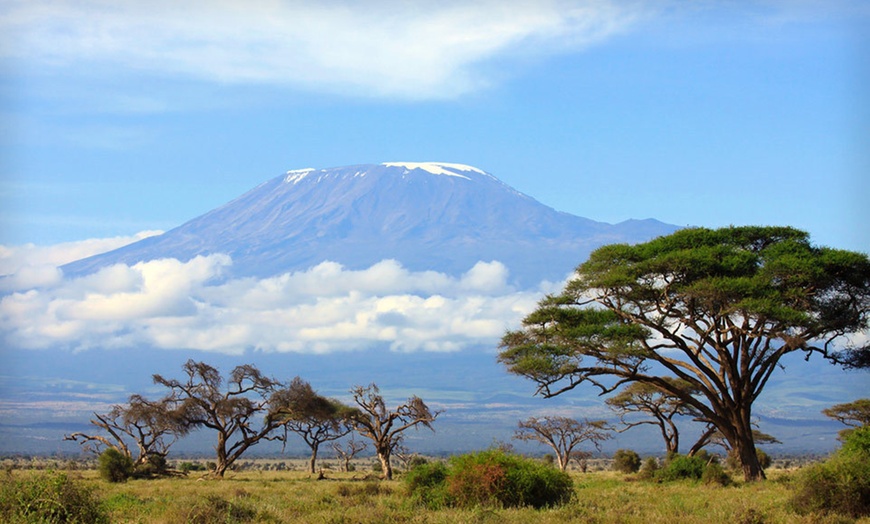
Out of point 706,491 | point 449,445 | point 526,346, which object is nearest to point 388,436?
point 526,346

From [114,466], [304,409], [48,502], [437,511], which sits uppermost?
[304,409]

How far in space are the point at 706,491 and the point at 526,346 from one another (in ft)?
28.5

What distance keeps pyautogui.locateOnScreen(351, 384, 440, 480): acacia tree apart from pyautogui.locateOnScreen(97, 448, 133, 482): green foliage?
→ 12.5m

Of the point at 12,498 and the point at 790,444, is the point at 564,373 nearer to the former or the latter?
the point at 12,498

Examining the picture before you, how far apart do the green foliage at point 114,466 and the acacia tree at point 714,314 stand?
59.2 feet

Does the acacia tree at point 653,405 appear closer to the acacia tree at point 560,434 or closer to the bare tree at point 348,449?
the acacia tree at point 560,434

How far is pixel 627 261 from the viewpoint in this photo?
35750 millimetres

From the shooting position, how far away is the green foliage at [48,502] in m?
15.5

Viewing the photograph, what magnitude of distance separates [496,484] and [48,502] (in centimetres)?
968

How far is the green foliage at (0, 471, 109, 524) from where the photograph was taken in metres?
15.5

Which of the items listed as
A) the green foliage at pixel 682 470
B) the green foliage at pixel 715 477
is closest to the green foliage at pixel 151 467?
the green foliage at pixel 682 470

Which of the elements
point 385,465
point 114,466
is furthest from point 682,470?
point 114,466

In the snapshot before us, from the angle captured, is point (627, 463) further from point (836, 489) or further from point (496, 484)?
point (496, 484)

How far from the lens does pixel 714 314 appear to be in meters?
32.9
